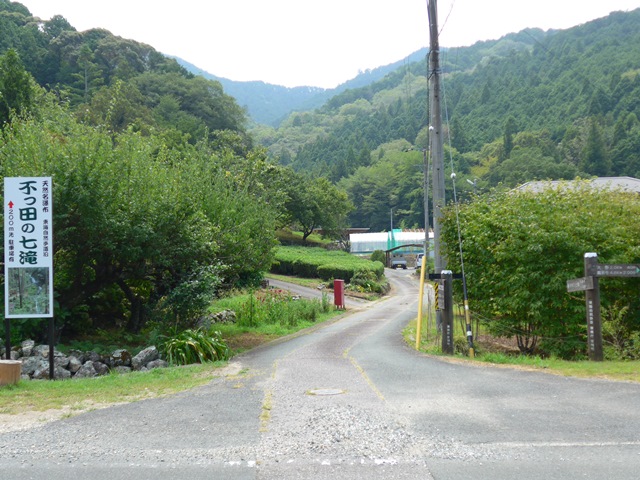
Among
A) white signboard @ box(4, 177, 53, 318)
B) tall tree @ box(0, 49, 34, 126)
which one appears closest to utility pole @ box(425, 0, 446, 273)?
white signboard @ box(4, 177, 53, 318)

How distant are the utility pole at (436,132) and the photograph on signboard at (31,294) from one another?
359 inches

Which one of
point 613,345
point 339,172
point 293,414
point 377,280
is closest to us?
point 293,414

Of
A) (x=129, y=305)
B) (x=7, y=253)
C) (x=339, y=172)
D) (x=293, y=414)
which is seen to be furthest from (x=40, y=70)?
(x=293, y=414)

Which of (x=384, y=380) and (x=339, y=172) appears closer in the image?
(x=384, y=380)

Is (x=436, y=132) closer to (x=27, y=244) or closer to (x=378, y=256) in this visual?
(x=27, y=244)

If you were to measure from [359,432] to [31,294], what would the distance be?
7.85m

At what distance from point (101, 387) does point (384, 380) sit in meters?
4.69

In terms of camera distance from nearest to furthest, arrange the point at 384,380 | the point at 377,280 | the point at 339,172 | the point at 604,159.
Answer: the point at 384,380
the point at 377,280
the point at 604,159
the point at 339,172

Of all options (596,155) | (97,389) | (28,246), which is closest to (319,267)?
(28,246)

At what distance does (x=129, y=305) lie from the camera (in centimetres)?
2025

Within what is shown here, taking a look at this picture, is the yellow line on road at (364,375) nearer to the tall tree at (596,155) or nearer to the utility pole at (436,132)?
the utility pole at (436,132)

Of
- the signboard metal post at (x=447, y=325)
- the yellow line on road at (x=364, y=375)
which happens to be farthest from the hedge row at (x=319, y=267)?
the signboard metal post at (x=447, y=325)

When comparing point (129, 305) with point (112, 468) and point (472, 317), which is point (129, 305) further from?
point (112, 468)

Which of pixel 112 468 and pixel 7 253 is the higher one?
pixel 7 253
